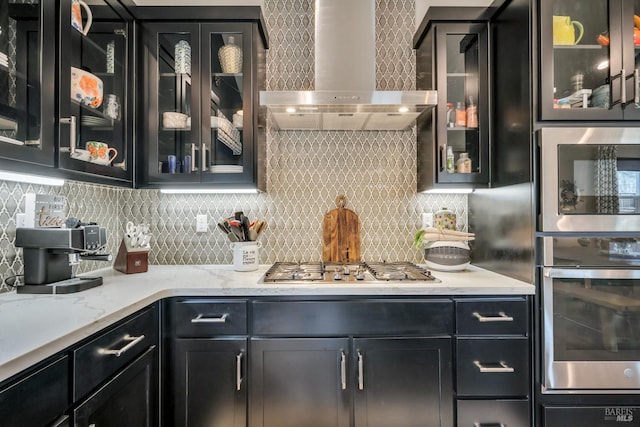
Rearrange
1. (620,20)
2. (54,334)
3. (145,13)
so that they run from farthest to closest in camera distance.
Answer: (145,13)
(620,20)
(54,334)

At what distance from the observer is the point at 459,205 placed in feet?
7.01

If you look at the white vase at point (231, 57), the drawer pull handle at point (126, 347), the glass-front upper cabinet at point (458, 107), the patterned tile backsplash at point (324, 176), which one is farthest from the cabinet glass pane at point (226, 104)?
the glass-front upper cabinet at point (458, 107)

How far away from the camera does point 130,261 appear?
1771 mm

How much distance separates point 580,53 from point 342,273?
1.55 meters

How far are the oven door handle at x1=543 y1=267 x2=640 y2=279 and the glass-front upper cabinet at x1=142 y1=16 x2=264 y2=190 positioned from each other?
1533 mm

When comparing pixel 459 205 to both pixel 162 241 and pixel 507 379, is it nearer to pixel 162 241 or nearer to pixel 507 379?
pixel 507 379

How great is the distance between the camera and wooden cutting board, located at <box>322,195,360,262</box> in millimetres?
2090

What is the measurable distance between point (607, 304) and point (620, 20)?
1.28 metres

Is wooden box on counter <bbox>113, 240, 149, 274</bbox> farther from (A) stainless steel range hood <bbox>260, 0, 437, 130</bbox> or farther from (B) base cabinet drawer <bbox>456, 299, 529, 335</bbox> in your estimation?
(B) base cabinet drawer <bbox>456, 299, 529, 335</bbox>

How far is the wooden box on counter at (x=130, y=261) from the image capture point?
177cm

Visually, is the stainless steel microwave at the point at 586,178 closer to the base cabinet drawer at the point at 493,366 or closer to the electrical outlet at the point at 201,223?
the base cabinet drawer at the point at 493,366

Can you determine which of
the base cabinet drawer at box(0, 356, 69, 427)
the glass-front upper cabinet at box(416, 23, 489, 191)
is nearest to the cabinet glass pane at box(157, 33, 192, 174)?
the base cabinet drawer at box(0, 356, 69, 427)

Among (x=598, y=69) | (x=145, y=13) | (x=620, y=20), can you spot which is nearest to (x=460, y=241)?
(x=598, y=69)

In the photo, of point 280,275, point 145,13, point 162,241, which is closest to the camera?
point 280,275
